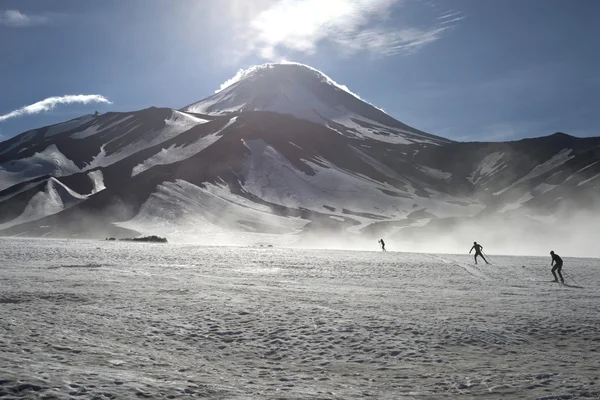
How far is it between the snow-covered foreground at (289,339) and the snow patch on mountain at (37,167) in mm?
177188

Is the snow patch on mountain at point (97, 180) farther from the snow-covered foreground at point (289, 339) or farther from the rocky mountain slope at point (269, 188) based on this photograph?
the snow-covered foreground at point (289, 339)

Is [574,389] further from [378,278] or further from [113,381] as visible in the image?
[378,278]

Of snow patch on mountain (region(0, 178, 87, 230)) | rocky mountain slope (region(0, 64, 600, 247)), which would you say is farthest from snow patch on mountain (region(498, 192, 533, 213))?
snow patch on mountain (region(0, 178, 87, 230))

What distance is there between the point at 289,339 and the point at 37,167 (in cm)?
19856

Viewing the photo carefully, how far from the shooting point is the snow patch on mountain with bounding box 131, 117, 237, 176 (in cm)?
15924

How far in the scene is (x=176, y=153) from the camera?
6624 inches

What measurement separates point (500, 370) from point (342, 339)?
378 centimetres

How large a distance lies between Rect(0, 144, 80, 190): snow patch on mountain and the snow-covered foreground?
6976 inches

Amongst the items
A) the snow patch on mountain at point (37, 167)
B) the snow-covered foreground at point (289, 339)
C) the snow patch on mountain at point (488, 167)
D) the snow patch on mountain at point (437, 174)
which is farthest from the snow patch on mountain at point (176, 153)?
the snow-covered foreground at point (289, 339)

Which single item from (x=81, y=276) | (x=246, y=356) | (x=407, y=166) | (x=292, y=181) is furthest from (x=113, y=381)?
(x=407, y=166)

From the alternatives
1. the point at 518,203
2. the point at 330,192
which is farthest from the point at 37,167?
the point at 518,203

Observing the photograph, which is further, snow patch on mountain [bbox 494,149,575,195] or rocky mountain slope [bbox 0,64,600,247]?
snow patch on mountain [bbox 494,149,575,195]

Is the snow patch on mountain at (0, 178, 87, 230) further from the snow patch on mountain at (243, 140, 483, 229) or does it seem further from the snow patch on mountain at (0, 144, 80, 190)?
the snow patch on mountain at (0, 144, 80, 190)

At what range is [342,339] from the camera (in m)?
11.8
